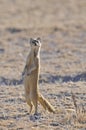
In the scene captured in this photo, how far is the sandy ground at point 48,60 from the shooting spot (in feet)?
33.9

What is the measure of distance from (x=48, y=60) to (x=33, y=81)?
788 cm

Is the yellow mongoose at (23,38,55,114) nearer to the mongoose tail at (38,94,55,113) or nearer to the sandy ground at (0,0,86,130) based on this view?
the mongoose tail at (38,94,55,113)

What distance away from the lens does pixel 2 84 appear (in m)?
14.5

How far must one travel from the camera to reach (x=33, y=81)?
10719 mm

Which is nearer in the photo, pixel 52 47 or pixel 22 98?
pixel 22 98

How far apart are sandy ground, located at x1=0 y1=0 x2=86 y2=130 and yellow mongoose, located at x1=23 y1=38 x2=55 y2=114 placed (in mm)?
230

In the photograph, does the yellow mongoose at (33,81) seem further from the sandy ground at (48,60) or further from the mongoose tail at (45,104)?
the sandy ground at (48,60)

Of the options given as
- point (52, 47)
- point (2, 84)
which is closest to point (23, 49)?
point (52, 47)

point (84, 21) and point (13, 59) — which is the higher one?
point (84, 21)

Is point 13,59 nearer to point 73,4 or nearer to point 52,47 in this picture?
point 52,47

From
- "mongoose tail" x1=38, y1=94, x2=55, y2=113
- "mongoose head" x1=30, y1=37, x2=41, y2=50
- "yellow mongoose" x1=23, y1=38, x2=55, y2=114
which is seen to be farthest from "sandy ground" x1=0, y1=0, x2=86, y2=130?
"mongoose head" x1=30, y1=37, x2=41, y2=50

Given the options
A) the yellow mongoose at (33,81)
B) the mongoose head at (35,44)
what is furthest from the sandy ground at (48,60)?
the mongoose head at (35,44)

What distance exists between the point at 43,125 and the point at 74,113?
73 cm

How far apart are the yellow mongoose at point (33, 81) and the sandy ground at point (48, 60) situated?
0.75 feet
